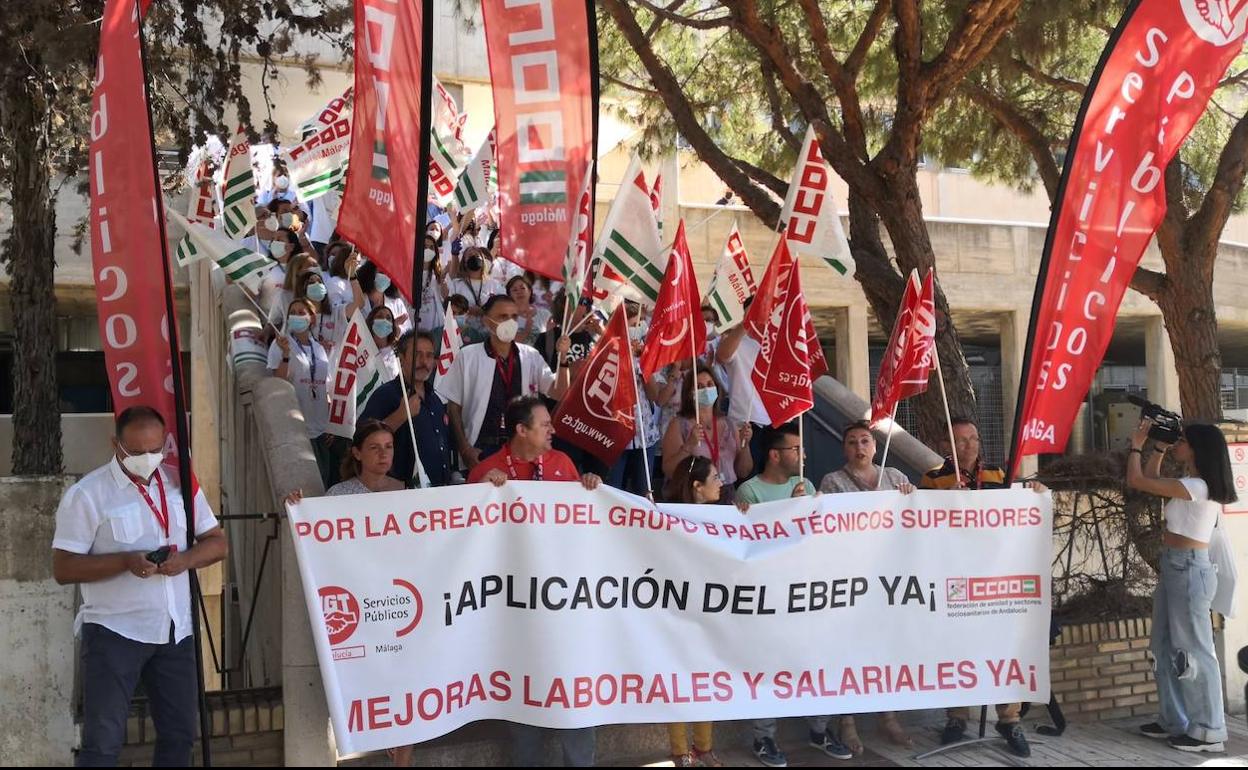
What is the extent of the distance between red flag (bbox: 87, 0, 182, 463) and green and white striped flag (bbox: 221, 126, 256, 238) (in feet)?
12.6

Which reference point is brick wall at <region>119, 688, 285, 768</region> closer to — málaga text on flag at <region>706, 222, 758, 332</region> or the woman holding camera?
málaga text on flag at <region>706, 222, 758, 332</region>

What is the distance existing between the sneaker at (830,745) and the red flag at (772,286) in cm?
236

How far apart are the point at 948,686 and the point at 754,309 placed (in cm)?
260

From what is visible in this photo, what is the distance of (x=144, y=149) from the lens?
5758mm

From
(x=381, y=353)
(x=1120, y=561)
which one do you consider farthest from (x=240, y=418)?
(x=1120, y=561)

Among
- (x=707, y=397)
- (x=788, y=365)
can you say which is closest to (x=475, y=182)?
(x=707, y=397)

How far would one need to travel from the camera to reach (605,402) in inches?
289

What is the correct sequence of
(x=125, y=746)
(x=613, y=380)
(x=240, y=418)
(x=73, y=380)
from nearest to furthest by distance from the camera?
(x=125, y=746)
(x=613, y=380)
(x=240, y=418)
(x=73, y=380)

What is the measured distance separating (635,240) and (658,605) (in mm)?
2412

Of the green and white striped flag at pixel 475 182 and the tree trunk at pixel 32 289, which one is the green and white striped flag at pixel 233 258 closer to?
the tree trunk at pixel 32 289

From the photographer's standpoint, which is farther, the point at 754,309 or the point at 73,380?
the point at 73,380

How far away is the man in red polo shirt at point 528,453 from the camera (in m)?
6.58

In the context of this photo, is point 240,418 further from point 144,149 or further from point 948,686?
point 948,686

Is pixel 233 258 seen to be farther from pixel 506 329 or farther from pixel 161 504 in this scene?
pixel 161 504
